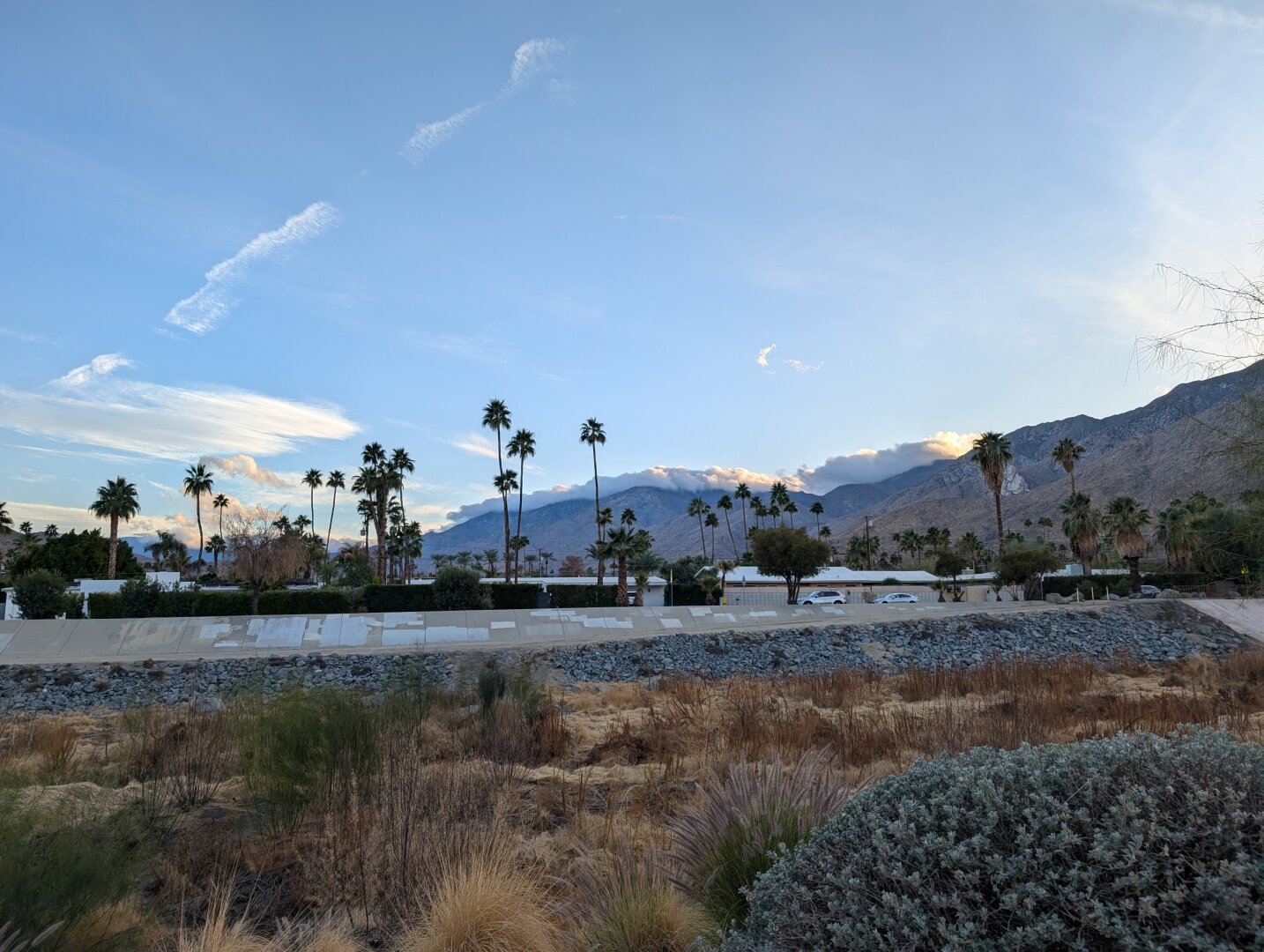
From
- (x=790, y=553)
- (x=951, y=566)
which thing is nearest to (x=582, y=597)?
(x=790, y=553)

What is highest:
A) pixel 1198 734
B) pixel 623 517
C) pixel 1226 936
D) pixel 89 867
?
pixel 623 517

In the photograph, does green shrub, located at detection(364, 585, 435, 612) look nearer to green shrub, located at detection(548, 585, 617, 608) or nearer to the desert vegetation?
green shrub, located at detection(548, 585, 617, 608)

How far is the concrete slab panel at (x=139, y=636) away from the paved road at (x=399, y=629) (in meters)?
0.04

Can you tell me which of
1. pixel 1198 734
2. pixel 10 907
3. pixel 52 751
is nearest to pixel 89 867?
pixel 10 907

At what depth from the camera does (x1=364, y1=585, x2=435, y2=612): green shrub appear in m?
47.5

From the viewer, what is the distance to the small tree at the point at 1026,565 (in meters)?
57.5

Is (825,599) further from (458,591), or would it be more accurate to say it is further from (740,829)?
(740,829)

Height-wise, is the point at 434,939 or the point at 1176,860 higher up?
the point at 1176,860

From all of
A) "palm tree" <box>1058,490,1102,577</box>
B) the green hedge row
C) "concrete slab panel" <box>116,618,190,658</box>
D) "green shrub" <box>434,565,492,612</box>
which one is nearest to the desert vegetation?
"concrete slab panel" <box>116,618,190,658</box>

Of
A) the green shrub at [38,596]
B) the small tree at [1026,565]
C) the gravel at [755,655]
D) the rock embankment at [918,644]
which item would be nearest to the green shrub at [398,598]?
the green shrub at [38,596]

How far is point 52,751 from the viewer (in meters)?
9.95

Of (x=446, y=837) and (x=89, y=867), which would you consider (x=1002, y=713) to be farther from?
(x=89, y=867)

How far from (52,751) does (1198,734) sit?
12.0 metres

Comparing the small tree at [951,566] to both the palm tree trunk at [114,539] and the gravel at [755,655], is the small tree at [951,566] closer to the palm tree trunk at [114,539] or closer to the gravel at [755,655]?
the gravel at [755,655]
